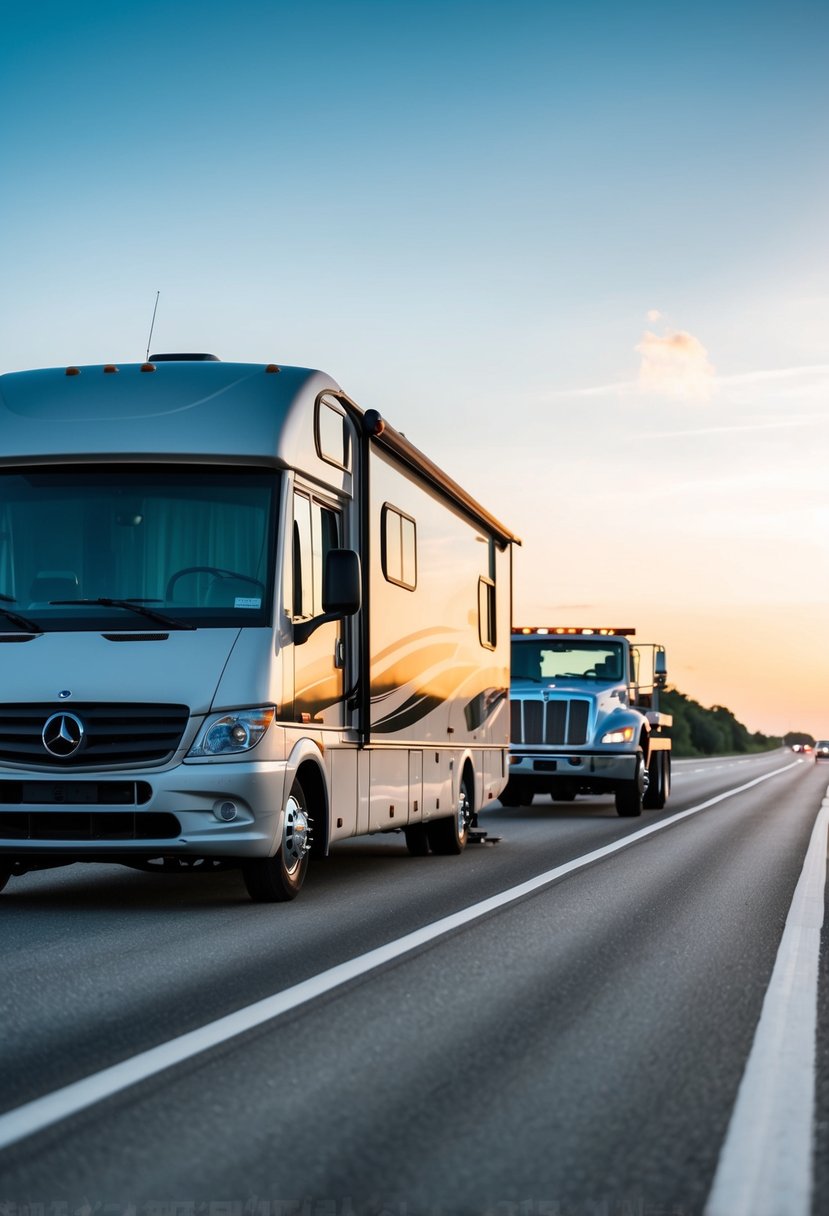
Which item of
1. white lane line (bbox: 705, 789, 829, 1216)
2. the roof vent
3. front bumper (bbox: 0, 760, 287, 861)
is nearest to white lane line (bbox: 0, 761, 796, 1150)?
front bumper (bbox: 0, 760, 287, 861)

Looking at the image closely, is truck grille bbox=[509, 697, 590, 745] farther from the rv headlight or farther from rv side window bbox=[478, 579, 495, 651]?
the rv headlight

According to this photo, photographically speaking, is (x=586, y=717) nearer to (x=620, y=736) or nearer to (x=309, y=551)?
(x=620, y=736)

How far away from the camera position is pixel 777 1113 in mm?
5125

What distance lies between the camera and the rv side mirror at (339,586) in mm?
10602

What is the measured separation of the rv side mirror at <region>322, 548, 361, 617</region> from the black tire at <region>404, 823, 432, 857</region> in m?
5.59

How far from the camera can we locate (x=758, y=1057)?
237 inches

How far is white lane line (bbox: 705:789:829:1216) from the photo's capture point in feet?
13.9

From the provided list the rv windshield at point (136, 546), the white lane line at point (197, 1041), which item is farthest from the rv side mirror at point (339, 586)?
the white lane line at point (197, 1041)

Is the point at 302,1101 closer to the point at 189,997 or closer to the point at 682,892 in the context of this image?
the point at 189,997

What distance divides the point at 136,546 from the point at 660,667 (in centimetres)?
1683

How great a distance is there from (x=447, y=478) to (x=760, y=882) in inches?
185

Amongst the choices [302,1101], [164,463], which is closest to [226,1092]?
[302,1101]

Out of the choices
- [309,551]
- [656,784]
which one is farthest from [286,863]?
[656,784]

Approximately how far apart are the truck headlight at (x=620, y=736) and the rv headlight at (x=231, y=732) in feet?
46.8
